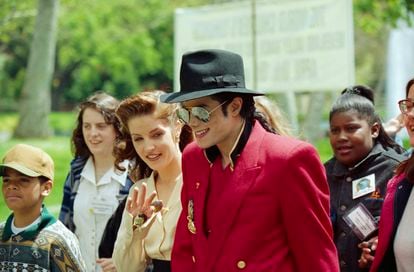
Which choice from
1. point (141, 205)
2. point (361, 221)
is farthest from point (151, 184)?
point (361, 221)

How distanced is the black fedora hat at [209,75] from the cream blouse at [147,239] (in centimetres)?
79

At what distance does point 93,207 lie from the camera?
4.94 meters

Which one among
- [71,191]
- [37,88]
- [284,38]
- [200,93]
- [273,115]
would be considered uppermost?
[284,38]

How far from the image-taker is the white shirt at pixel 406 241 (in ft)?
10.3

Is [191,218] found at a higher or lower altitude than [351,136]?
lower

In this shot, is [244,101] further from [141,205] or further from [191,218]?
Result: [141,205]

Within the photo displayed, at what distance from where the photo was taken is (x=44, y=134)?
1717 cm

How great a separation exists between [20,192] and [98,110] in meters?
1.46

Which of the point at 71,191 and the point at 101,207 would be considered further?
the point at 71,191


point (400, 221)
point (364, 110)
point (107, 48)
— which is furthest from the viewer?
point (107, 48)

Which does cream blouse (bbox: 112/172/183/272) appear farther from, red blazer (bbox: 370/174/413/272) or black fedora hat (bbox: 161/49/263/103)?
red blazer (bbox: 370/174/413/272)

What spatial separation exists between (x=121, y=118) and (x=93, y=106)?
131 cm

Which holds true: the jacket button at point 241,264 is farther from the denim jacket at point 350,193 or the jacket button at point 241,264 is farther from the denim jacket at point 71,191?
the denim jacket at point 71,191

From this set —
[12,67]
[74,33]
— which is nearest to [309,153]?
[74,33]
